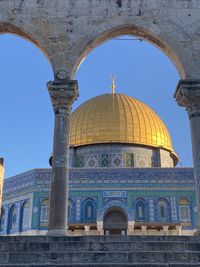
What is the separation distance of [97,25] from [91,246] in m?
6.03

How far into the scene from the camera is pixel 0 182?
8969mm

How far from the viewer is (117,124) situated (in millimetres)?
28906

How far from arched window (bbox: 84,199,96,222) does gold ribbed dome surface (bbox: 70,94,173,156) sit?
5.54 m

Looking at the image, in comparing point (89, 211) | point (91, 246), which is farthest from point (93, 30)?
point (89, 211)

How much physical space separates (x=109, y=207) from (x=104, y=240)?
16472 millimetres

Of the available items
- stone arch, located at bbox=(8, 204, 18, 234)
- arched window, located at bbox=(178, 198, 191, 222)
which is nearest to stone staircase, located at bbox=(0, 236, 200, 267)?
arched window, located at bbox=(178, 198, 191, 222)

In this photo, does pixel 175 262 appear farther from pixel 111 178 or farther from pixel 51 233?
pixel 111 178

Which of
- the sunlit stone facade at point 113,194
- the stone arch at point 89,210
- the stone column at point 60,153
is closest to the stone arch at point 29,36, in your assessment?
the stone column at point 60,153

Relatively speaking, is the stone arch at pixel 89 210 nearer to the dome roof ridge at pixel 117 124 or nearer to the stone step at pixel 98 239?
the dome roof ridge at pixel 117 124

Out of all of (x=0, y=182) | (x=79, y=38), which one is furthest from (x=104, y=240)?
(x=79, y=38)

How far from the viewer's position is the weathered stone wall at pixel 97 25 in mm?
10422

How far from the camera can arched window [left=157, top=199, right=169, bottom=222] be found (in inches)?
927

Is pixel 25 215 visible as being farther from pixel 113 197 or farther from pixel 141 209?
pixel 141 209

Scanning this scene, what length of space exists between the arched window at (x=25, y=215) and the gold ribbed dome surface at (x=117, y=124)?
6.08m
